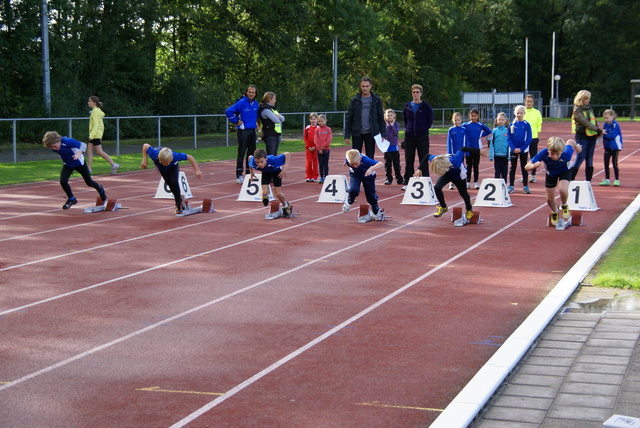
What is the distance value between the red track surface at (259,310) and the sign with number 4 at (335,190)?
1.09 metres

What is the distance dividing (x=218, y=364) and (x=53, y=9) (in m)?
28.7

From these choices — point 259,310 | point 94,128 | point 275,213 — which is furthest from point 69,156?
point 259,310

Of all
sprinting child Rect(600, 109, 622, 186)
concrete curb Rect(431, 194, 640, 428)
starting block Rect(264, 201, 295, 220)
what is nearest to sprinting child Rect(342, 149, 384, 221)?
starting block Rect(264, 201, 295, 220)

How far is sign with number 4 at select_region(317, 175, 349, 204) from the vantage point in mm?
16141

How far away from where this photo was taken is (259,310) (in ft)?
26.6

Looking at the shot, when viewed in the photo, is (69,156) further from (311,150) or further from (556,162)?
(556,162)

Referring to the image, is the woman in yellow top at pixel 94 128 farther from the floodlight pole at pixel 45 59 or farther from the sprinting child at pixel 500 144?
the sprinting child at pixel 500 144

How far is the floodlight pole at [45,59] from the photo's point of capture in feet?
97.2

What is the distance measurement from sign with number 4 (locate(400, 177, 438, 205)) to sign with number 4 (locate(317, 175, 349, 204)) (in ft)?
3.65

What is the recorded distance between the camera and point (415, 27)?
2464 inches

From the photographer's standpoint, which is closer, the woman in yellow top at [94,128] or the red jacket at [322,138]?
the red jacket at [322,138]

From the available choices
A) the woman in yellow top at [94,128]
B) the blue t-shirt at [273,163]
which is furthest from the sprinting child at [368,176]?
the woman in yellow top at [94,128]

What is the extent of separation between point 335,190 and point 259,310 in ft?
27.1

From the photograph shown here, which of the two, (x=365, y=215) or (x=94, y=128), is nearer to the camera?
(x=365, y=215)
